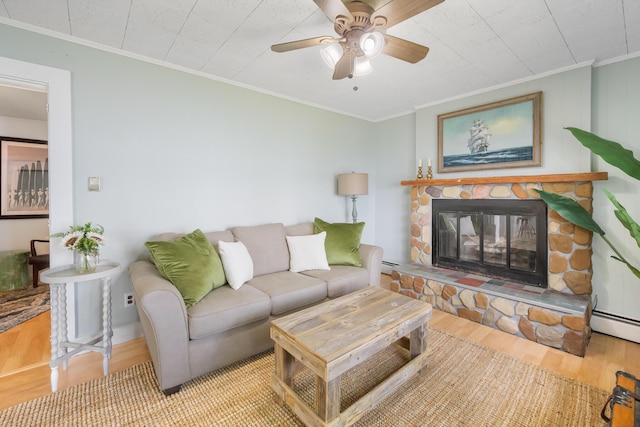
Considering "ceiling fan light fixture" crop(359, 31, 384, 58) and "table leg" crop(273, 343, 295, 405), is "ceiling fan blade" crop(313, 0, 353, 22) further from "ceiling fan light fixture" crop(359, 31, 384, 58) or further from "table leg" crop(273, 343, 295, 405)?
"table leg" crop(273, 343, 295, 405)

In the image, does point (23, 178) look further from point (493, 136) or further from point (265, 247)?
point (493, 136)

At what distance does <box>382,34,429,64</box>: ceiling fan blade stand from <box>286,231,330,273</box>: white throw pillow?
1.83 m

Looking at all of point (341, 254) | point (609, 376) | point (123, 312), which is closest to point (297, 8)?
point (341, 254)

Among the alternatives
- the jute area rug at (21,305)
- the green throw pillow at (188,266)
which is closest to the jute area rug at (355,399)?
the green throw pillow at (188,266)

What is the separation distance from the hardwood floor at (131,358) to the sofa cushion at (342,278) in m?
0.84

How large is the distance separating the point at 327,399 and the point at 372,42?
1.86 meters

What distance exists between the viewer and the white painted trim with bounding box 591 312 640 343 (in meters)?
2.33

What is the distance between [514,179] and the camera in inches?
111

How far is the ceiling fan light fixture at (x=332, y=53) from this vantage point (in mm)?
1812

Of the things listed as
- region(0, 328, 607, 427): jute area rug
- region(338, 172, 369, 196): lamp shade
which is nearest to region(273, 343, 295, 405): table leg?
region(0, 328, 607, 427): jute area rug

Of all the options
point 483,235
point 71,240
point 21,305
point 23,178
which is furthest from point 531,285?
point 23,178

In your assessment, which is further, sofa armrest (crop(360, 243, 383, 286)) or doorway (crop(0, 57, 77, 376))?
sofa armrest (crop(360, 243, 383, 286))

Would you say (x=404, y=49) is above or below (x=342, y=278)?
above

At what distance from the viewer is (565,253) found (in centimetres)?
258
